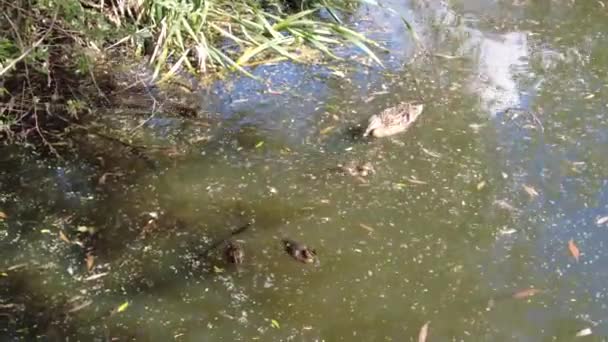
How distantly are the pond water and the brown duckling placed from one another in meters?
0.03

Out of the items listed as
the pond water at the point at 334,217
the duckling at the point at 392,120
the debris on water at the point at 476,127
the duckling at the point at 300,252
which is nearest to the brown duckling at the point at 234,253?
the pond water at the point at 334,217

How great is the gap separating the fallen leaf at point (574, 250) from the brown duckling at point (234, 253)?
1.15 m

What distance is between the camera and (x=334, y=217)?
8.87 ft

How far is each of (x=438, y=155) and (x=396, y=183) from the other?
278 millimetres

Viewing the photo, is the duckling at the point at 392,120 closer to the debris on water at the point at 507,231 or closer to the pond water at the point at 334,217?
the pond water at the point at 334,217

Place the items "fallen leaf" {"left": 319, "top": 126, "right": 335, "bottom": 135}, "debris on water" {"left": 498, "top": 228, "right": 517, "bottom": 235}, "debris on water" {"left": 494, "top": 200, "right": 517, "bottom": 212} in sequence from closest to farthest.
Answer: "debris on water" {"left": 498, "top": 228, "right": 517, "bottom": 235} < "debris on water" {"left": 494, "top": 200, "right": 517, "bottom": 212} < "fallen leaf" {"left": 319, "top": 126, "right": 335, "bottom": 135}

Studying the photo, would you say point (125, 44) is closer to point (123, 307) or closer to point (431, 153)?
point (431, 153)

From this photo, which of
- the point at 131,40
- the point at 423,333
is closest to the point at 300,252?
the point at 423,333

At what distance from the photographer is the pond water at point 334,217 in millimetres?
2311

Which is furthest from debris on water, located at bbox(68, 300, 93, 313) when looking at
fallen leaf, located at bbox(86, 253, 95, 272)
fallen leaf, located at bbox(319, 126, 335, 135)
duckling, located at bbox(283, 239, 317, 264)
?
fallen leaf, located at bbox(319, 126, 335, 135)

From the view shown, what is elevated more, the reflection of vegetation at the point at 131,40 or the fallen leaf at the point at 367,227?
the reflection of vegetation at the point at 131,40

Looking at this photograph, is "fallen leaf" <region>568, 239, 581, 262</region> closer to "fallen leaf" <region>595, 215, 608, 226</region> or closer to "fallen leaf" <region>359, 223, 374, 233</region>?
"fallen leaf" <region>595, 215, 608, 226</region>

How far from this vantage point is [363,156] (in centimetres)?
304

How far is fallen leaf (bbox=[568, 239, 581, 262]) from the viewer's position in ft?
8.42
